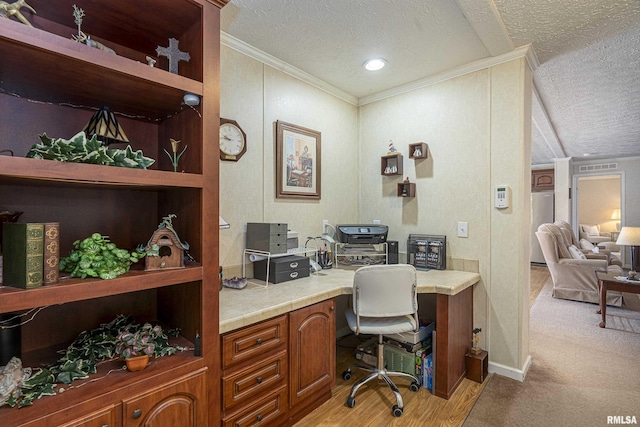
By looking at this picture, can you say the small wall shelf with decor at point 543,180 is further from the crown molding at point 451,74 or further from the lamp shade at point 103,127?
the lamp shade at point 103,127

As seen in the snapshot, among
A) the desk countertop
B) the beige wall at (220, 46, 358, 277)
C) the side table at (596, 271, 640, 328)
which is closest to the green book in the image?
the desk countertop

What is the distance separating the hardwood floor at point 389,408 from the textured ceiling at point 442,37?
250cm

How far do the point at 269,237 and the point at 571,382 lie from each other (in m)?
2.52

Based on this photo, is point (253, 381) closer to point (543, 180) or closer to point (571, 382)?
point (571, 382)

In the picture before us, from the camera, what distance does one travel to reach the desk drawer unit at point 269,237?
83.7 inches

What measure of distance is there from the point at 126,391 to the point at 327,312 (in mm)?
1172

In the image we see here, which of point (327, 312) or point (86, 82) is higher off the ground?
point (86, 82)

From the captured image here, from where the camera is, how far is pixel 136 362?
48.9 inches

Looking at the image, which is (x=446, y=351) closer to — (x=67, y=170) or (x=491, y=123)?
(x=491, y=123)

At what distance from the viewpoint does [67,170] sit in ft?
3.53

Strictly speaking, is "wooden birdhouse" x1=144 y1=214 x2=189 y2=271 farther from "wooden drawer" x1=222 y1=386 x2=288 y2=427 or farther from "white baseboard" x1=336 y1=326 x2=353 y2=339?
"white baseboard" x1=336 y1=326 x2=353 y2=339

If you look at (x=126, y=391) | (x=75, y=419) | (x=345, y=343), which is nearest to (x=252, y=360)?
(x=126, y=391)

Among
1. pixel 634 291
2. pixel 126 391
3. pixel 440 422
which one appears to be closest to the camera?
pixel 126 391

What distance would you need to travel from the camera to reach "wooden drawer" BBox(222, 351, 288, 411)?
1.51 metres
